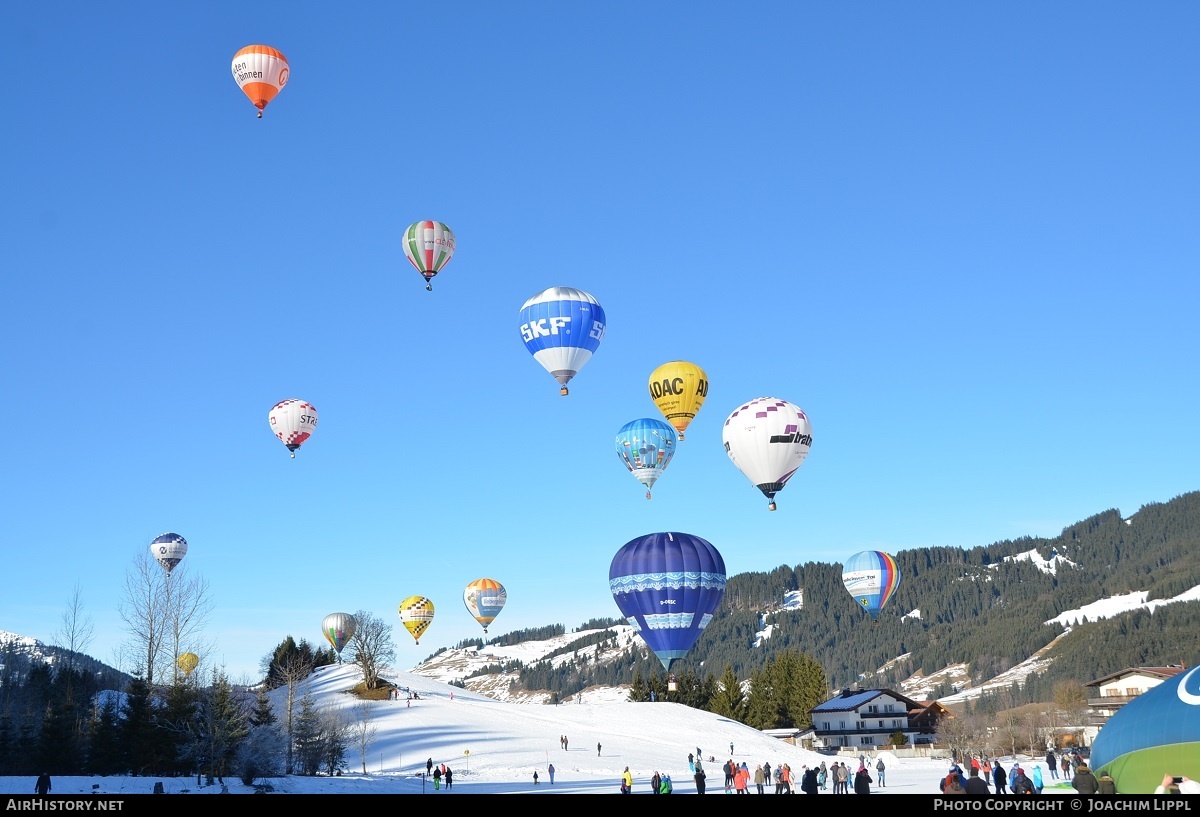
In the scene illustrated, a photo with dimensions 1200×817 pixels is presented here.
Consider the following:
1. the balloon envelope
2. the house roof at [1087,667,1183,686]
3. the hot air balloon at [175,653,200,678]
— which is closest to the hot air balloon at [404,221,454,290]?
the balloon envelope

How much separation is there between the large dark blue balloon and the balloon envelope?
85.1 ft

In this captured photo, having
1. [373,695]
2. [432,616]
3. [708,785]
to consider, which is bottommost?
[708,785]

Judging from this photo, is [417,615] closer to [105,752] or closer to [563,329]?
[105,752]

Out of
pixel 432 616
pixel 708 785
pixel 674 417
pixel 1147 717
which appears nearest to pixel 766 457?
pixel 674 417

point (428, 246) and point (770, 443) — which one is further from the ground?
point (428, 246)

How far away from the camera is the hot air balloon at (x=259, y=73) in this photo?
46969 millimetres

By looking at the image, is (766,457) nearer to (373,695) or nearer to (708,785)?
(708,785)

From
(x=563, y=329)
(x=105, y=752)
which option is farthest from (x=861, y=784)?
(x=105, y=752)

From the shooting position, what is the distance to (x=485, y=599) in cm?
9025

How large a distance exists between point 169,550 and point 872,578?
50855mm

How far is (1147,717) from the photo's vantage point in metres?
24.1

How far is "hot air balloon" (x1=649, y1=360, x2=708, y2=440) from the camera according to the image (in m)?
53.8

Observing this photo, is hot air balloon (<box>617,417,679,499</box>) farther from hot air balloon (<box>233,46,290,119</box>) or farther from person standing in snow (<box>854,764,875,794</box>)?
person standing in snow (<box>854,764,875,794</box>)
